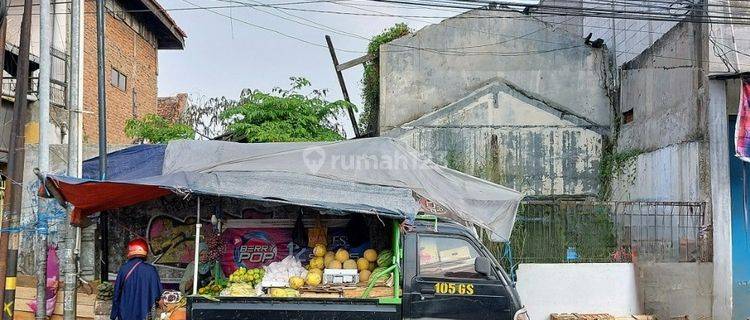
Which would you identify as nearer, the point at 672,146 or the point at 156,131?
the point at 672,146

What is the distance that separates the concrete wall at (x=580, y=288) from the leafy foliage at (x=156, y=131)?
26.4 ft

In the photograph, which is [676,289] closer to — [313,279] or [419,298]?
[419,298]

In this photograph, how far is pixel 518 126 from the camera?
1504 cm

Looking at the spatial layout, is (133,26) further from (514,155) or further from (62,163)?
(514,155)

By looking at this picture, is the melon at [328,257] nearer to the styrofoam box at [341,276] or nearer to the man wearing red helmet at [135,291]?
the styrofoam box at [341,276]

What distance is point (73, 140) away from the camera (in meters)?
8.53

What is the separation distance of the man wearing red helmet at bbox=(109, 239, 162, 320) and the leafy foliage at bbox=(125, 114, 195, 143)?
7.00m

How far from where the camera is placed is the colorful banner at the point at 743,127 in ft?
31.2

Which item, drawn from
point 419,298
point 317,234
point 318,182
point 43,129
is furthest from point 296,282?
point 43,129

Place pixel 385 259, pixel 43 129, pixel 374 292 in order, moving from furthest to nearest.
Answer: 1. pixel 43 129
2. pixel 385 259
3. pixel 374 292

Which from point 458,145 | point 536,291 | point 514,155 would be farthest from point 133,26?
point 536,291

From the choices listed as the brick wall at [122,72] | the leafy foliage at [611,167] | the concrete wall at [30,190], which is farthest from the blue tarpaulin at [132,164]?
the leafy foliage at [611,167]

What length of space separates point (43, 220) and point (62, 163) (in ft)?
8.39

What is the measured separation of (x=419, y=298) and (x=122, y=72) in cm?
1479
